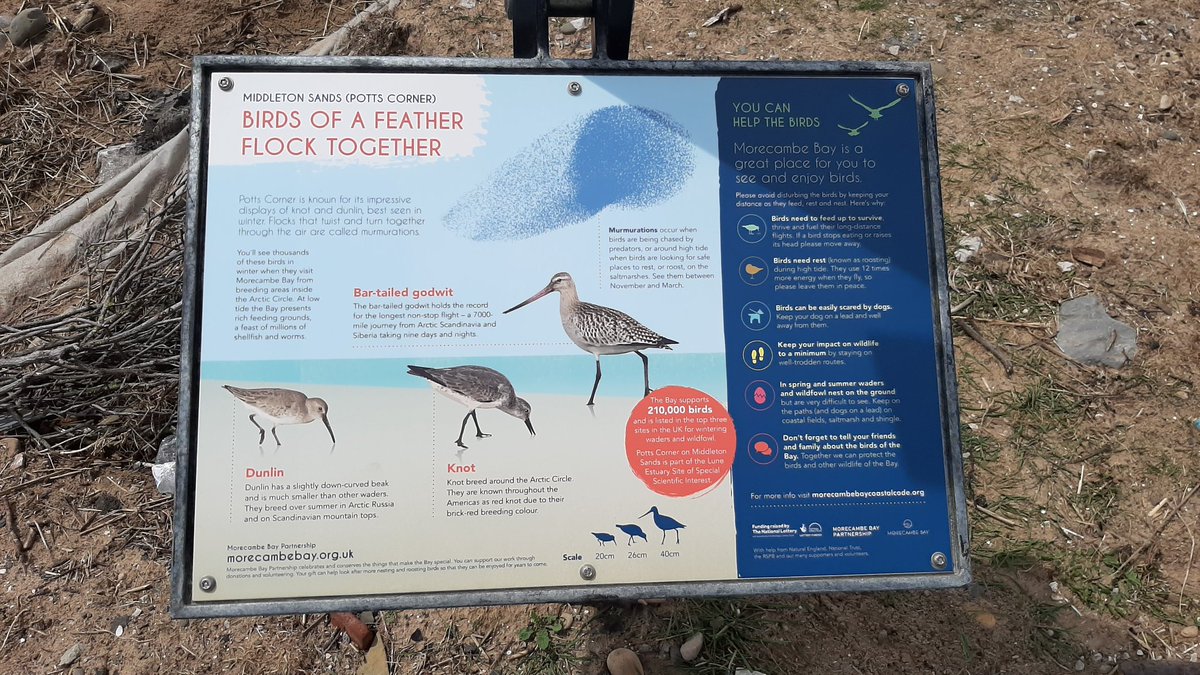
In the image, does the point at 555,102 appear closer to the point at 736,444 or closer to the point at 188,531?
the point at 736,444

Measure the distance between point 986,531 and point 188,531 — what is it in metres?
2.51

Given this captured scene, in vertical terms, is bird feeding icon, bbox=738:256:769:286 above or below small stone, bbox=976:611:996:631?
above

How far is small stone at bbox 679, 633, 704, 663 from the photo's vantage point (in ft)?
7.39

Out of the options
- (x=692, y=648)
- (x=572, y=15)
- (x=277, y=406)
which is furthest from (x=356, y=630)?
(x=572, y=15)

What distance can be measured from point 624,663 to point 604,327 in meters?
1.27

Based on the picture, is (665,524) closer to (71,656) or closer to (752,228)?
(752,228)

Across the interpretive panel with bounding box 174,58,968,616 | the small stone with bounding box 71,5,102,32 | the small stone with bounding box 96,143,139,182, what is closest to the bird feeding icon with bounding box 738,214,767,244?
the interpretive panel with bounding box 174,58,968,616

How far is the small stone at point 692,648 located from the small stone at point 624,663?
14cm

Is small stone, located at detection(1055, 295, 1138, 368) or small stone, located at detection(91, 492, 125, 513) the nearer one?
small stone, located at detection(91, 492, 125, 513)

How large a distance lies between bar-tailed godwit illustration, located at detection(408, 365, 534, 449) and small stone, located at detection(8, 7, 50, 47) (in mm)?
4282

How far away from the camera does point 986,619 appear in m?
2.35

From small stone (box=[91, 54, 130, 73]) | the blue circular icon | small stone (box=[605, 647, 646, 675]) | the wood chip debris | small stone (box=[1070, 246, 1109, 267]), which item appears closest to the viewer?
the blue circular icon

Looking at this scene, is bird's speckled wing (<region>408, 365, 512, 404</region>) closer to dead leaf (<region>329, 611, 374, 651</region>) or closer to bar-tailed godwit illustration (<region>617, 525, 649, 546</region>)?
bar-tailed godwit illustration (<region>617, 525, 649, 546</region>)

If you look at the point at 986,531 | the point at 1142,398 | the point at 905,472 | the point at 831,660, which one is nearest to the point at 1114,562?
the point at 986,531
